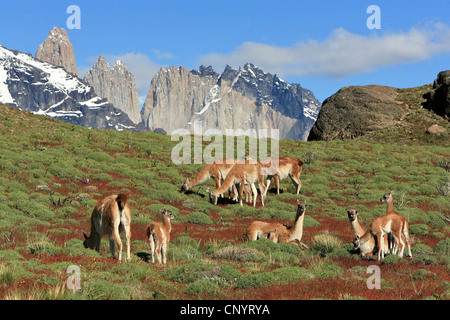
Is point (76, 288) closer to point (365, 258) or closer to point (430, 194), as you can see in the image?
point (365, 258)

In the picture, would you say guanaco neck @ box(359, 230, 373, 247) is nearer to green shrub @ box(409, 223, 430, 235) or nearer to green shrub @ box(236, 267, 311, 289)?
green shrub @ box(236, 267, 311, 289)

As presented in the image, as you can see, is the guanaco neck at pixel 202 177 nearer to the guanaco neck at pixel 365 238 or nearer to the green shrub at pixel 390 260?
the guanaco neck at pixel 365 238

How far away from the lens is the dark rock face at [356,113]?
7219 centimetres

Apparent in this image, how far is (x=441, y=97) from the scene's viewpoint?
239 ft

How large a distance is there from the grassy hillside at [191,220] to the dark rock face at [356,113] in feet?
74.0

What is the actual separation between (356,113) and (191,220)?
2341 inches

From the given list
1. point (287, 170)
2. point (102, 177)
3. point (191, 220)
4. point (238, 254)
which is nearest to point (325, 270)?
point (238, 254)

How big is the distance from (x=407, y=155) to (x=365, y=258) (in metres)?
35.1

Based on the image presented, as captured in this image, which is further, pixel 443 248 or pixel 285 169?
pixel 285 169

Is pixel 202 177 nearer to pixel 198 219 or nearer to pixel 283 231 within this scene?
pixel 198 219

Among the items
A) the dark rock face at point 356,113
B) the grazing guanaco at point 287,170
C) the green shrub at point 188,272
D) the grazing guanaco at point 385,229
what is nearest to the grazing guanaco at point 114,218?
the green shrub at point 188,272

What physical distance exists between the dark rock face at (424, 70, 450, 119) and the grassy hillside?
2550cm

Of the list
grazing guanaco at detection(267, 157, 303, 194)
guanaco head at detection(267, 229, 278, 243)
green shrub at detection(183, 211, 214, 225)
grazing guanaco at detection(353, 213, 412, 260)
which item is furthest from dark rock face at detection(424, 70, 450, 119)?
grazing guanaco at detection(353, 213, 412, 260)
